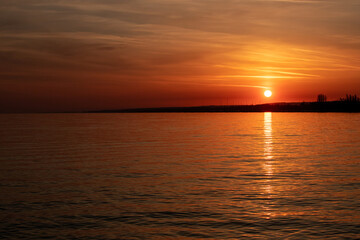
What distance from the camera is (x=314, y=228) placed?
15.1 meters

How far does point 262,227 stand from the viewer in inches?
598

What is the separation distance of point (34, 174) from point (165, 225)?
14.7m

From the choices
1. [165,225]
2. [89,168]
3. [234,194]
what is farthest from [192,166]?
[165,225]

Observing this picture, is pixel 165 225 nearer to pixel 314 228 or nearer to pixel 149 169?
pixel 314 228

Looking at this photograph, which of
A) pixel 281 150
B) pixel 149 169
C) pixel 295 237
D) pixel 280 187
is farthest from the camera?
pixel 281 150

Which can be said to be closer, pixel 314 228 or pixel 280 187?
pixel 314 228

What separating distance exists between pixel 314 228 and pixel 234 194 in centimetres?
593

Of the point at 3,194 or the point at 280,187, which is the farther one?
the point at 280,187

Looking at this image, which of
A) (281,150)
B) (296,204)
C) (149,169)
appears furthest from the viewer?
(281,150)

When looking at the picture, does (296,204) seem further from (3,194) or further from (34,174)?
(34,174)

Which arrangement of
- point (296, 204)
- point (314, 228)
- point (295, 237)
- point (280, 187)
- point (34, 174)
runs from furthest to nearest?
point (34, 174) → point (280, 187) → point (296, 204) → point (314, 228) → point (295, 237)

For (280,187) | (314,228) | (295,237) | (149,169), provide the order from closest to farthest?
(295,237), (314,228), (280,187), (149,169)

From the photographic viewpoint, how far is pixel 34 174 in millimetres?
26969

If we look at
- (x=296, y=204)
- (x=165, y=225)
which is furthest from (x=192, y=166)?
(x=165, y=225)
